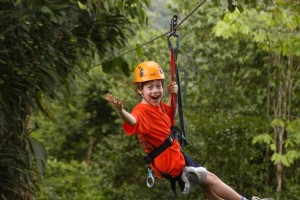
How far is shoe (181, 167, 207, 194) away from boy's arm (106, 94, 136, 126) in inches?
22.5

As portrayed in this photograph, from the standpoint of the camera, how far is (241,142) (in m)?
7.77

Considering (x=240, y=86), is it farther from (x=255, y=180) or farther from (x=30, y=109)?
(x=30, y=109)

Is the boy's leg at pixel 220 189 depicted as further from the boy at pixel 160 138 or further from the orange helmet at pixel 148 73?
the orange helmet at pixel 148 73

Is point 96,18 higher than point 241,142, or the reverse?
point 96,18

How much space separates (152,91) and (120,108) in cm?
49

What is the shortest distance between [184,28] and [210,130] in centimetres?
280

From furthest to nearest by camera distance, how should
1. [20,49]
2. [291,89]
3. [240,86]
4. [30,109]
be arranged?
[240,86] → [291,89] → [30,109] → [20,49]

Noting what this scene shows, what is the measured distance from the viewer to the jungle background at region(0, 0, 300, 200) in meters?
5.20

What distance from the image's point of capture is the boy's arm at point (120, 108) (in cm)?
318

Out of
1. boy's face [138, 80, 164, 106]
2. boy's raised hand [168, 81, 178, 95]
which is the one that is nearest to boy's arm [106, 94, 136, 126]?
boy's face [138, 80, 164, 106]

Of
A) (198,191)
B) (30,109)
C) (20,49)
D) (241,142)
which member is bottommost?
(198,191)

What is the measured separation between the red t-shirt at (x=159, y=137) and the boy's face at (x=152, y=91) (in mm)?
40

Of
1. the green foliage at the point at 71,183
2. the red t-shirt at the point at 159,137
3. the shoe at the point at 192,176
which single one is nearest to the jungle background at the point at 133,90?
the green foliage at the point at 71,183

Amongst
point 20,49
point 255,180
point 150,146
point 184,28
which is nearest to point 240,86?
point 184,28
